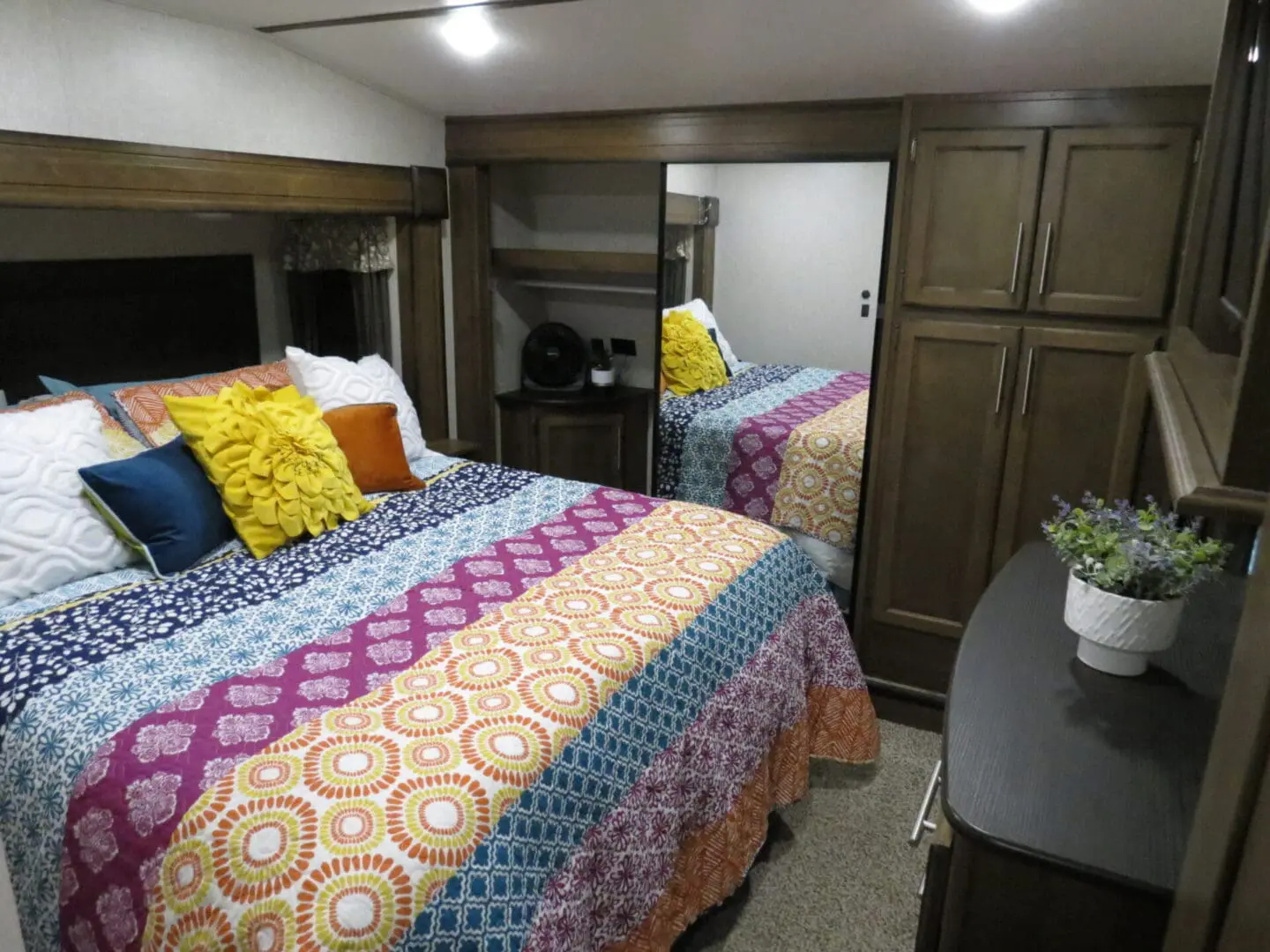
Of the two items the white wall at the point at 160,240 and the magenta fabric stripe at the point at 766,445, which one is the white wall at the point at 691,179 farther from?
the white wall at the point at 160,240

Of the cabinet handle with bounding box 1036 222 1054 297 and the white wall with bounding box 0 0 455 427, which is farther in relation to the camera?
the cabinet handle with bounding box 1036 222 1054 297

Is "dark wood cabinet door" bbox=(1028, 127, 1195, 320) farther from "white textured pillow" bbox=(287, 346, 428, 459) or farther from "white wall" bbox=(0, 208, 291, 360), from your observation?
"white wall" bbox=(0, 208, 291, 360)

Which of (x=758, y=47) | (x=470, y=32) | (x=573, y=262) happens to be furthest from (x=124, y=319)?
(x=758, y=47)

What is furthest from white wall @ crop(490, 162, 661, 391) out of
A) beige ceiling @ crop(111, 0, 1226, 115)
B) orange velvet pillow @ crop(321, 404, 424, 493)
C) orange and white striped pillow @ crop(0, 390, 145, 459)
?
orange and white striped pillow @ crop(0, 390, 145, 459)

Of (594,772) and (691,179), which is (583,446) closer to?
(691,179)

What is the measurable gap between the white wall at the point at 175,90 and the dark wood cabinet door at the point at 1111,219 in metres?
2.22

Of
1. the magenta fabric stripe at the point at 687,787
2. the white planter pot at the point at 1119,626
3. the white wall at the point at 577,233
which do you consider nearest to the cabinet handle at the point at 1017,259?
the magenta fabric stripe at the point at 687,787

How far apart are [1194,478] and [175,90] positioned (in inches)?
106

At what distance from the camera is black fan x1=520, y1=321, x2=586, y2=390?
12.2 ft

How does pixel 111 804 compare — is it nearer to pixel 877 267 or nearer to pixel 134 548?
pixel 134 548

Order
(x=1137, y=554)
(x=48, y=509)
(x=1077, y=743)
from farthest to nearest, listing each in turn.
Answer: (x=48, y=509)
(x=1137, y=554)
(x=1077, y=743)

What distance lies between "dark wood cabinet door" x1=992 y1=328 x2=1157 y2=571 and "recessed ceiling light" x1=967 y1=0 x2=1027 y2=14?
2.90 feet

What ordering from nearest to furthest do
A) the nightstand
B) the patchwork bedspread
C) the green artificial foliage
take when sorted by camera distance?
the patchwork bedspread, the green artificial foliage, the nightstand

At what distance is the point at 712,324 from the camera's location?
3.35 metres
